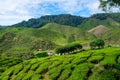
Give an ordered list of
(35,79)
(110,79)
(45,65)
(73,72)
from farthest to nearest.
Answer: (45,65), (35,79), (73,72), (110,79)

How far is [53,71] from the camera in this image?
59.8m

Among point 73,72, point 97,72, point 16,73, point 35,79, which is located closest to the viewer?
point 97,72

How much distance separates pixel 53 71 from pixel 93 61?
28.3 ft

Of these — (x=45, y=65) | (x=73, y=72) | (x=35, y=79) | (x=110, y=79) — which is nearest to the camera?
(x=110, y=79)

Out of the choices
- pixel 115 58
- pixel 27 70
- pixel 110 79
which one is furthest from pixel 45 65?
pixel 110 79

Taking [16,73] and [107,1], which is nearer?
[107,1]

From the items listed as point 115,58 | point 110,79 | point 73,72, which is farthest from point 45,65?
point 110,79

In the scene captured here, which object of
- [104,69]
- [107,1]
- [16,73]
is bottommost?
[16,73]

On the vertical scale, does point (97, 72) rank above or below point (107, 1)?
below

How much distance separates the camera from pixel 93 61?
57031mm

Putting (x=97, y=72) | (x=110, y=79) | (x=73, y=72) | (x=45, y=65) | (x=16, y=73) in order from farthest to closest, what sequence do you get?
(x=16, y=73) < (x=45, y=65) < (x=73, y=72) < (x=97, y=72) < (x=110, y=79)

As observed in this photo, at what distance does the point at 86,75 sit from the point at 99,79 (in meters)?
3.85

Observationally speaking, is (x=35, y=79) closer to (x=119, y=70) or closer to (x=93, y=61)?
(x=93, y=61)

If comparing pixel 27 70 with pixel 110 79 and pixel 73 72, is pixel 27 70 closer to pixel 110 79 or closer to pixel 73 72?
pixel 73 72
